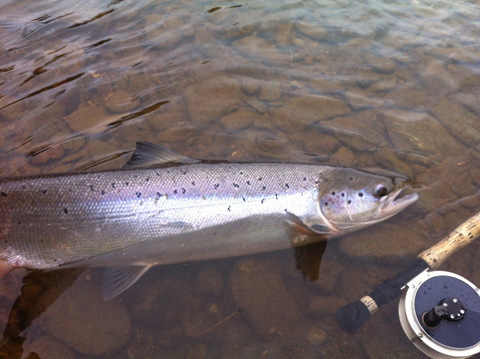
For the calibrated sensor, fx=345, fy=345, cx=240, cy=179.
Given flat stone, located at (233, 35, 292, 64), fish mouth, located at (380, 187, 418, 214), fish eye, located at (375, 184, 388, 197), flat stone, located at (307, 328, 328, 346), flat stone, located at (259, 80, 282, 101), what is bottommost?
flat stone, located at (307, 328, 328, 346)

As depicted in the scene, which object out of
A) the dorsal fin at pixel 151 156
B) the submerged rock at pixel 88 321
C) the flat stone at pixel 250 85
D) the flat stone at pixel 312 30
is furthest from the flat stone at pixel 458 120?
the submerged rock at pixel 88 321

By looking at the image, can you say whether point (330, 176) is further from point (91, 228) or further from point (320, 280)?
point (91, 228)

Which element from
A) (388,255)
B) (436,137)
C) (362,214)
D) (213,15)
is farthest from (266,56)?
(388,255)

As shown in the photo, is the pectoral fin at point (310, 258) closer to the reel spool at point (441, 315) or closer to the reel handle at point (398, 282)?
the reel handle at point (398, 282)

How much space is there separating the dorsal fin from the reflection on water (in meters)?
0.85

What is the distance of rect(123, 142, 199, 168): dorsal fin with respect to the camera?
3.83 meters

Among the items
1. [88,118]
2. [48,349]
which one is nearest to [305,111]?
[88,118]

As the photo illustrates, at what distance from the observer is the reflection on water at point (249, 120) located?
11.3 ft

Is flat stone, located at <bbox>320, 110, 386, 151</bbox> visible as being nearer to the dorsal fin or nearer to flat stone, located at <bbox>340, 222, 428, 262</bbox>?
flat stone, located at <bbox>340, 222, 428, 262</bbox>

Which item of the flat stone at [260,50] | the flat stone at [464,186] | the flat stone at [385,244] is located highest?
the flat stone at [260,50]

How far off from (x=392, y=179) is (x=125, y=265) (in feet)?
10.0

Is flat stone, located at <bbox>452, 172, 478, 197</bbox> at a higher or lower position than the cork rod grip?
lower

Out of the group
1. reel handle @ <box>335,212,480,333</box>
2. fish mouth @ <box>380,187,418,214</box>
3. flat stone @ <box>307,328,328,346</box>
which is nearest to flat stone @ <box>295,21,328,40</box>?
fish mouth @ <box>380,187,418,214</box>

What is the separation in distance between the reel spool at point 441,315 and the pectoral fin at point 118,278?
2499 mm
